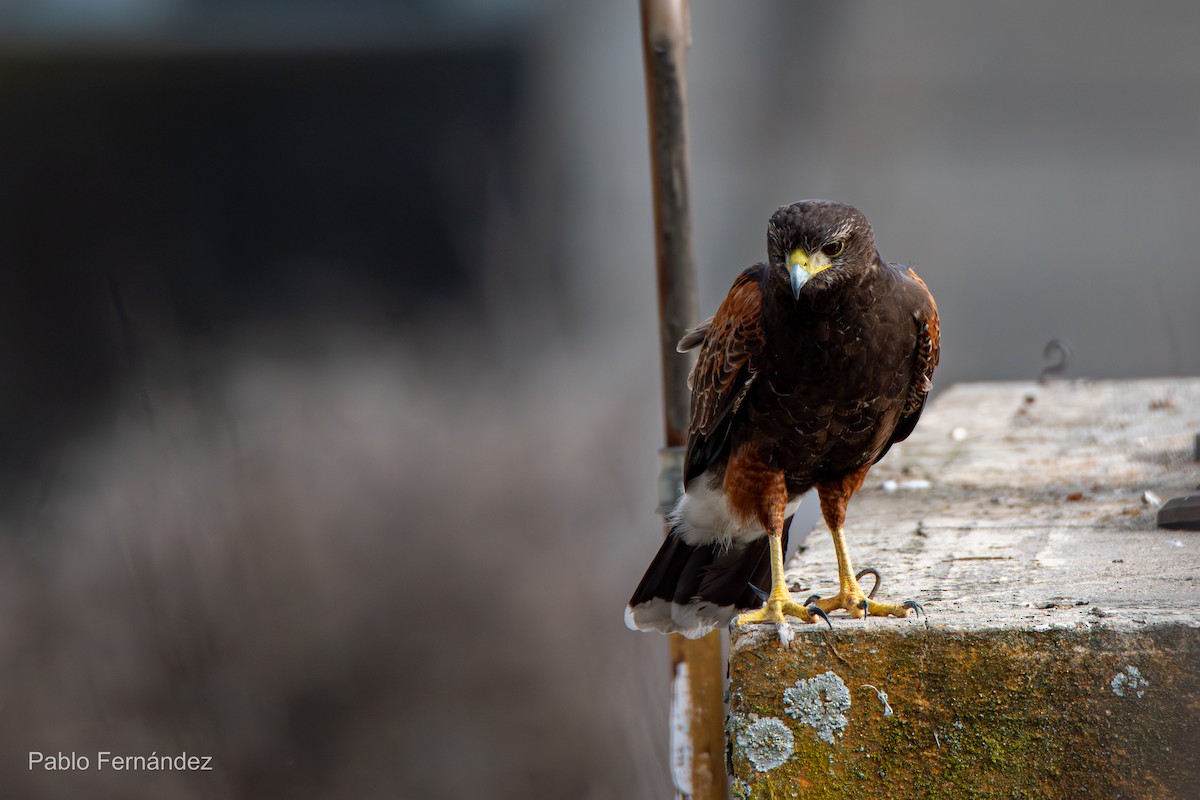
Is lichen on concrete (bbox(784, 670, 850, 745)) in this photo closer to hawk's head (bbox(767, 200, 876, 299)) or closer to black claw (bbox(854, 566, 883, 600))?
black claw (bbox(854, 566, 883, 600))

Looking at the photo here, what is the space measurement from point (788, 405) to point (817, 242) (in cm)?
42

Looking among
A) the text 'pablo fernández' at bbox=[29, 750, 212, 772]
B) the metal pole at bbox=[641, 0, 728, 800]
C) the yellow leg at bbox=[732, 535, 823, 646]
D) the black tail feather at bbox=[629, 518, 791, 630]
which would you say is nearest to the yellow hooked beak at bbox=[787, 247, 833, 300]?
the yellow leg at bbox=[732, 535, 823, 646]

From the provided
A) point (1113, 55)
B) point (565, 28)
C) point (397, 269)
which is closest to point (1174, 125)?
point (1113, 55)

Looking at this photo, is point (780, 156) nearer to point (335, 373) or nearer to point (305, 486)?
point (335, 373)

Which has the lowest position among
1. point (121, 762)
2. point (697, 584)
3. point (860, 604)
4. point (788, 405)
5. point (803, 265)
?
point (121, 762)

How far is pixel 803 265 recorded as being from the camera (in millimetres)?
2307

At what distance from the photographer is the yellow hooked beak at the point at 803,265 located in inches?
90.0

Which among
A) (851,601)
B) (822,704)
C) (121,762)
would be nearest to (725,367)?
(851,601)

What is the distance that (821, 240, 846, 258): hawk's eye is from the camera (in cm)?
232

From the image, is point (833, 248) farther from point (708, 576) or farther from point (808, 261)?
point (708, 576)

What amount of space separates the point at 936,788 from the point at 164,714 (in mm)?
4020

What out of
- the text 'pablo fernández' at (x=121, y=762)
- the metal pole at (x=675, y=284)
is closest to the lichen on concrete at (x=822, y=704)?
the metal pole at (x=675, y=284)

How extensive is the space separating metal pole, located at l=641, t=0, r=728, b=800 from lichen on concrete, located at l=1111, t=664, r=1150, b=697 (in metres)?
1.56

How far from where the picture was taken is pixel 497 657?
5316mm
